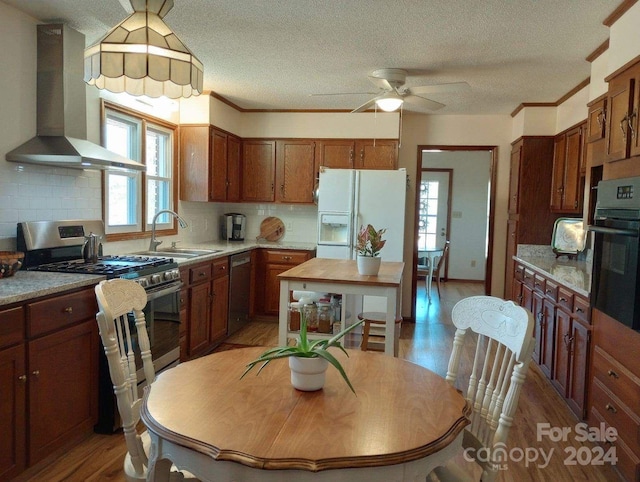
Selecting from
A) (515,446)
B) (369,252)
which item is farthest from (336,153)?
(515,446)

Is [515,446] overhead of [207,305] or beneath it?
beneath

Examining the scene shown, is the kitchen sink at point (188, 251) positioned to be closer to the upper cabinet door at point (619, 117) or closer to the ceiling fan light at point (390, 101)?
the ceiling fan light at point (390, 101)

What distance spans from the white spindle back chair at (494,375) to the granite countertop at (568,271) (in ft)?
4.56

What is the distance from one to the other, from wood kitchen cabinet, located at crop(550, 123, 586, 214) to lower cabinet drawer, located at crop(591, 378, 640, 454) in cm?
209

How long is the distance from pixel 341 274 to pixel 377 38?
157cm

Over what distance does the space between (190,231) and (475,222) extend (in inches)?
221

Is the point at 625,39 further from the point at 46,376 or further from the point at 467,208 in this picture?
the point at 467,208

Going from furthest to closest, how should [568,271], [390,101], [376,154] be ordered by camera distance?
[376,154], [390,101], [568,271]

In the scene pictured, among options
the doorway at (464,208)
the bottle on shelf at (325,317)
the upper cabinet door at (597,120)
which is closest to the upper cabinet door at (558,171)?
the upper cabinet door at (597,120)

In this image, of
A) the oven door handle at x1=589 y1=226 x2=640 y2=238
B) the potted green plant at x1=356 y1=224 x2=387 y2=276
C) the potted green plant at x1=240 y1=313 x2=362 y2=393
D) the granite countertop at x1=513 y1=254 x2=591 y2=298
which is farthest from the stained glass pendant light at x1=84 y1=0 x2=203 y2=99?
the granite countertop at x1=513 y1=254 x2=591 y2=298

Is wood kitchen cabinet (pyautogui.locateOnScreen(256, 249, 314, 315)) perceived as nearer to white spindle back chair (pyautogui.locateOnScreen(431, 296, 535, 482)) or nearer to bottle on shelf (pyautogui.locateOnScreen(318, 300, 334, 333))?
bottle on shelf (pyautogui.locateOnScreen(318, 300, 334, 333))

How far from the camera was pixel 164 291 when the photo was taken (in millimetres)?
3080

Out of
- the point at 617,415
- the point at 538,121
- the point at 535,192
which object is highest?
the point at 538,121

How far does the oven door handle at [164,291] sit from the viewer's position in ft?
9.51
